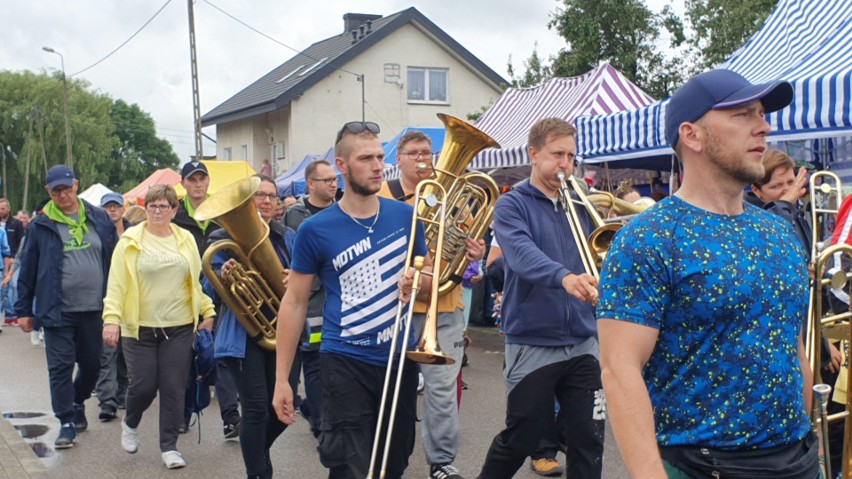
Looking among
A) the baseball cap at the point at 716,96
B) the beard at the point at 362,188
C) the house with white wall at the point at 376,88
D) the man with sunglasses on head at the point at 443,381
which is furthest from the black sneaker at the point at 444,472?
the house with white wall at the point at 376,88

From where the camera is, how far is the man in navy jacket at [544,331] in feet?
15.1

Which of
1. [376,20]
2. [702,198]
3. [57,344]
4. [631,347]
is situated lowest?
[57,344]

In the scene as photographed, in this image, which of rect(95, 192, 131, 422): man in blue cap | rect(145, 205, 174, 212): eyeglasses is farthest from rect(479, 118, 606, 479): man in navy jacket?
rect(95, 192, 131, 422): man in blue cap

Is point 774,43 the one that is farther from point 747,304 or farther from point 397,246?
point 747,304

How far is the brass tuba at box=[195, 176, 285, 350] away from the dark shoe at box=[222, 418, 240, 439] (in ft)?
6.03

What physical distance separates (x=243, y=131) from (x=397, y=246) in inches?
1407

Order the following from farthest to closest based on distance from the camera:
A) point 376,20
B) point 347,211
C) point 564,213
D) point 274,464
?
point 376,20 → point 274,464 → point 564,213 → point 347,211

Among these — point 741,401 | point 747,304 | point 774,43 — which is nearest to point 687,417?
point 741,401

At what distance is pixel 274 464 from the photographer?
21.6ft

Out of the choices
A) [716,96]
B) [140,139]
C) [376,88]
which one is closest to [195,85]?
[376,88]

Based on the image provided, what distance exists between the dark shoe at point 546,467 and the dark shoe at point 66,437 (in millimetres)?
3317

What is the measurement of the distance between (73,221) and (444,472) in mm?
3404

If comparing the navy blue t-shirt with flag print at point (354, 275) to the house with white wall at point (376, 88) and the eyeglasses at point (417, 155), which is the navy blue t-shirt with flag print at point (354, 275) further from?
the house with white wall at point (376, 88)

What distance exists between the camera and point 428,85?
119 ft
